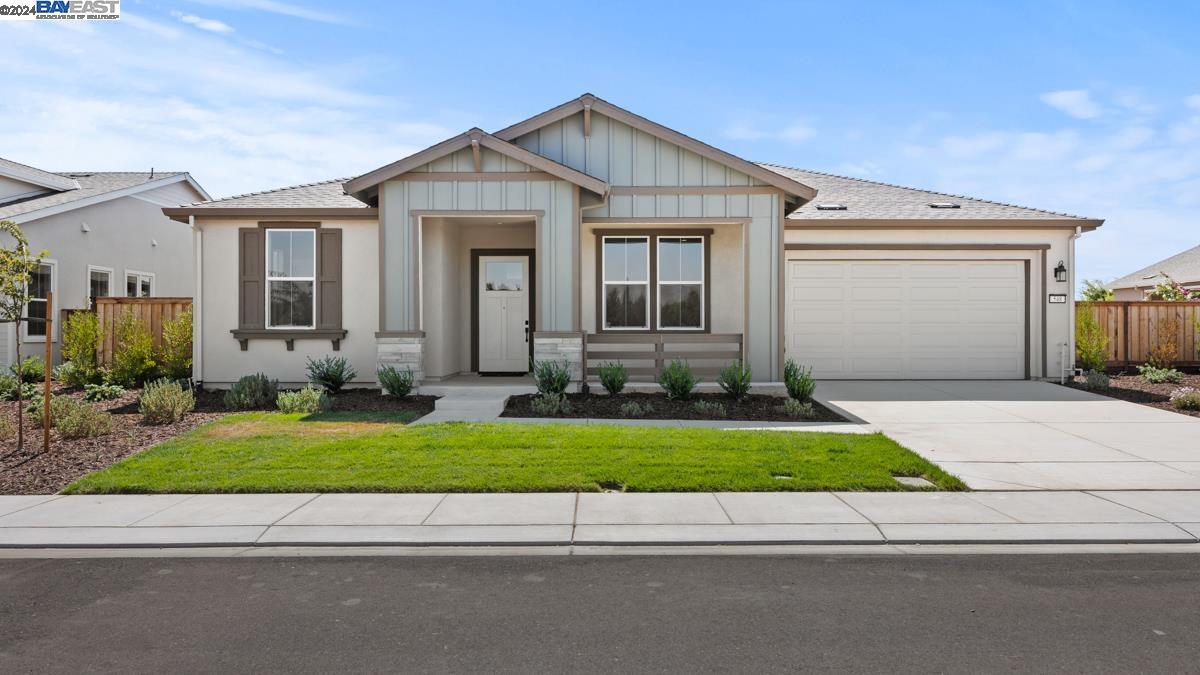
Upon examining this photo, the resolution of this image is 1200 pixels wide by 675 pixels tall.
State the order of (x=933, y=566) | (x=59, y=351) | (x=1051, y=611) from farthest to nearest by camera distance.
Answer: (x=59, y=351), (x=933, y=566), (x=1051, y=611)

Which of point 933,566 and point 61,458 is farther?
point 61,458

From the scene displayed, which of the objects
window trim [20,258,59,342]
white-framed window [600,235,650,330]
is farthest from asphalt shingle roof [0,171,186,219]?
white-framed window [600,235,650,330]

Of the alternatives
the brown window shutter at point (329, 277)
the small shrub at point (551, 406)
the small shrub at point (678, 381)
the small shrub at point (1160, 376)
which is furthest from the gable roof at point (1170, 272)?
the brown window shutter at point (329, 277)

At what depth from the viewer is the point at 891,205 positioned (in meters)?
17.1

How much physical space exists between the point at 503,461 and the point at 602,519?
6.89 feet

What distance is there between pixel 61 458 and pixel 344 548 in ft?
15.9

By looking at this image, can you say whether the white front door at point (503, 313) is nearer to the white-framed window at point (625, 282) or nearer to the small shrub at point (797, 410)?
the white-framed window at point (625, 282)

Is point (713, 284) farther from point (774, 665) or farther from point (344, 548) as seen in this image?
point (774, 665)

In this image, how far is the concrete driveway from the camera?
7.88 m

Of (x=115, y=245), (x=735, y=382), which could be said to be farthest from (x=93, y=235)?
(x=735, y=382)

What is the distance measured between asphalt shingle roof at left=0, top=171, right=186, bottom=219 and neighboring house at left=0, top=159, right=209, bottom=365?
21 mm

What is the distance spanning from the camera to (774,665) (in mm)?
3797

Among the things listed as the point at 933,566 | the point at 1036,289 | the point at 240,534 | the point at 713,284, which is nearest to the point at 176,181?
the point at 713,284

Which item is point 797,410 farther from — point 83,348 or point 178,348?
point 83,348
